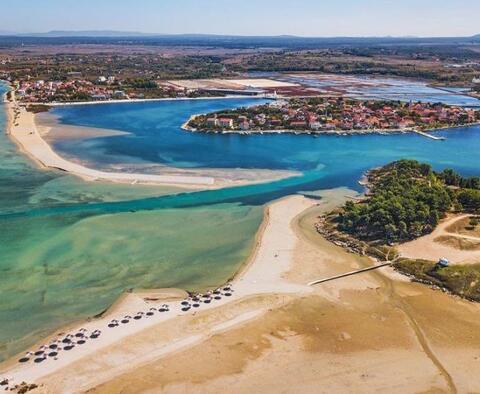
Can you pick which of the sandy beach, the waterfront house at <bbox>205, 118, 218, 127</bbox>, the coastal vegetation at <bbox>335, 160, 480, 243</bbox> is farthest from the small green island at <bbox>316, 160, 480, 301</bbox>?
the waterfront house at <bbox>205, 118, 218, 127</bbox>

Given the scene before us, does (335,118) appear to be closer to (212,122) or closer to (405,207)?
(212,122)

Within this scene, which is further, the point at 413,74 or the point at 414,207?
the point at 413,74

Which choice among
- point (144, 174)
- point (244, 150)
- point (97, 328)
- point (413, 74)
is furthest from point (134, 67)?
point (97, 328)

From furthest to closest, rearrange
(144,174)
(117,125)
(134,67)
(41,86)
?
(134,67), (41,86), (117,125), (144,174)

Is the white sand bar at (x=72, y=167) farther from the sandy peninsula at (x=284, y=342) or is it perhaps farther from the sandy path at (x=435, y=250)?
the sandy path at (x=435, y=250)

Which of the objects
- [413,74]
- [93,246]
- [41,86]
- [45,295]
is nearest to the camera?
[45,295]

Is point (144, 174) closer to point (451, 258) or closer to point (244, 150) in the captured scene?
point (244, 150)
